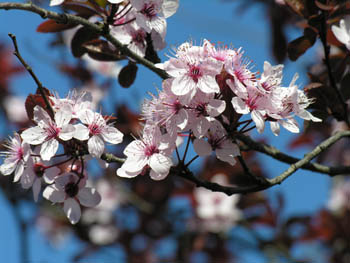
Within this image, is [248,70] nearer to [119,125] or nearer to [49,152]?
[49,152]

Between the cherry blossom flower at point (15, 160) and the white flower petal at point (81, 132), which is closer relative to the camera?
the white flower petal at point (81, 132)

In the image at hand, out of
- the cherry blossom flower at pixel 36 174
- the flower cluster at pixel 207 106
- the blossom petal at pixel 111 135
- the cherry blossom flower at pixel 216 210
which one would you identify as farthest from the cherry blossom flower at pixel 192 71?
the cherry blossom flower at pixel 216 210

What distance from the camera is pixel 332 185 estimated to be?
14.1ft

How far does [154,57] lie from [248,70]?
476 mm

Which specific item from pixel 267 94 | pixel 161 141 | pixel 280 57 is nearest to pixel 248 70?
pixel 267 94

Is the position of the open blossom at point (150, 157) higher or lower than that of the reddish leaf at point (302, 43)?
lower

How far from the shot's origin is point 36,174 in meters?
1.44

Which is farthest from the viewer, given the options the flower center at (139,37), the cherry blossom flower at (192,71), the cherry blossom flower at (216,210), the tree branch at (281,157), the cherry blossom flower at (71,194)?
the cherry blossom flower at (216,210)

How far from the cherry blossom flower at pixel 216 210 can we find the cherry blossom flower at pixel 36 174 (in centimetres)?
214

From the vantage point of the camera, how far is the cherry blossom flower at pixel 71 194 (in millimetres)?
1431

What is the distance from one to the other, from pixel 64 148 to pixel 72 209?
196 mm

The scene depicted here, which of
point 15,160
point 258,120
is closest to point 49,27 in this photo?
point 15,160

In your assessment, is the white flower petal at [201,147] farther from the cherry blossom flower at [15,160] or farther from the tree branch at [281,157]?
the cherry blossom flower at [15,160]

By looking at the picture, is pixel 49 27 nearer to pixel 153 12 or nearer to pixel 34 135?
pixel 153 12
